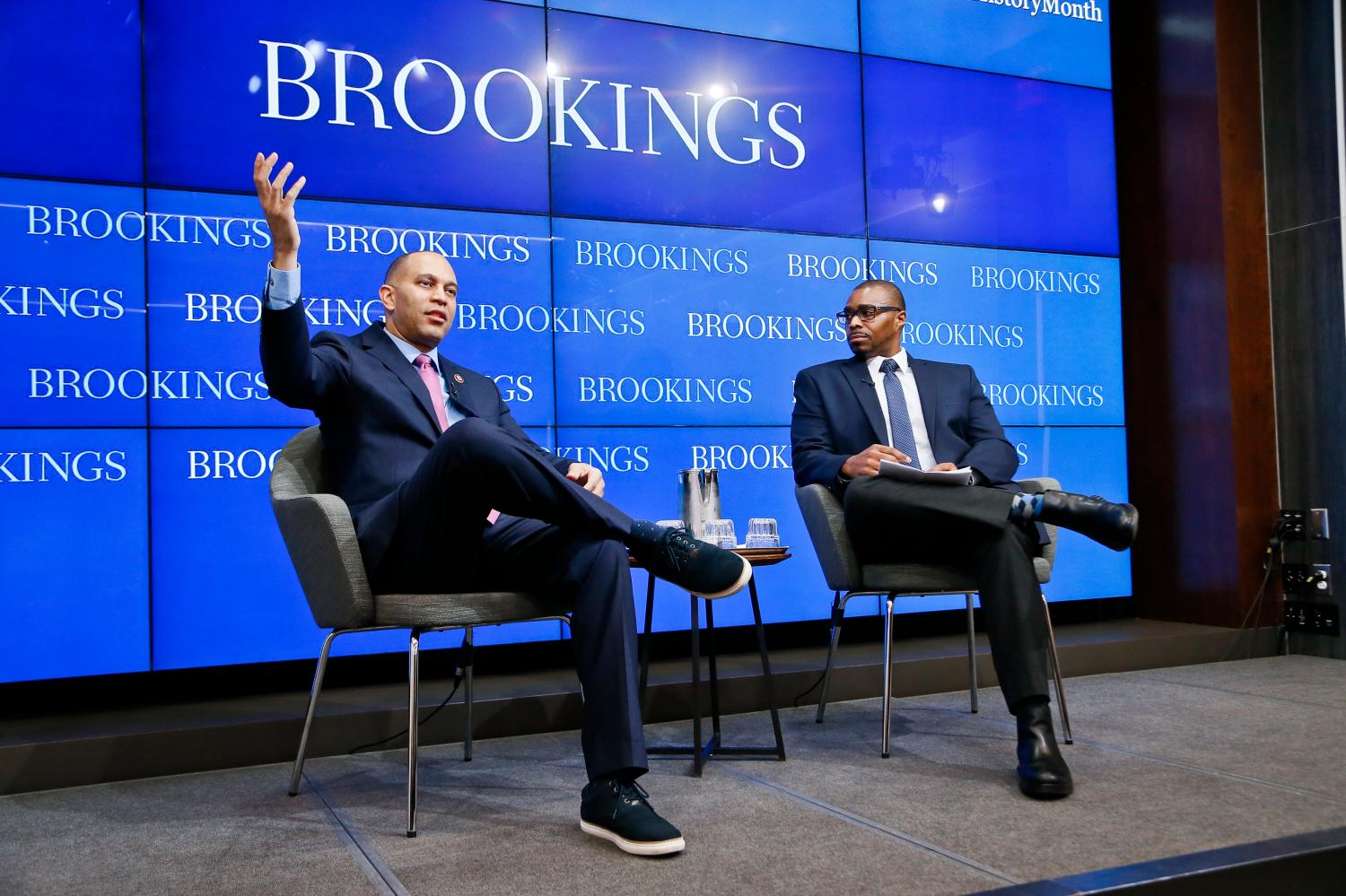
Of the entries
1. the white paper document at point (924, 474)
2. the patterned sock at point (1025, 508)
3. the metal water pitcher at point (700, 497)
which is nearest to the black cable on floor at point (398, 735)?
the metal water pitcher at point (700, 497)

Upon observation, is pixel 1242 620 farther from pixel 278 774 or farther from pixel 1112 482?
pixel 278 774

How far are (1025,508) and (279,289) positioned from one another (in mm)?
1826

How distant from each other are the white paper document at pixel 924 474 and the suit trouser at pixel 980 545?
19 mm

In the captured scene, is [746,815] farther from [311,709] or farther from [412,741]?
[311,709]

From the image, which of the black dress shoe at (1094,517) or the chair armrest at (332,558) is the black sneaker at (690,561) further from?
the black dress shoe at (1094,517)

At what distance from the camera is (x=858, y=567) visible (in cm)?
297

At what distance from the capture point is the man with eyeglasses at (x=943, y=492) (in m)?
2.54

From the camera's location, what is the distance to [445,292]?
279cm

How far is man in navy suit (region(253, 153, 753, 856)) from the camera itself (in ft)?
7.05

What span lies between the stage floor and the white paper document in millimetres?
724

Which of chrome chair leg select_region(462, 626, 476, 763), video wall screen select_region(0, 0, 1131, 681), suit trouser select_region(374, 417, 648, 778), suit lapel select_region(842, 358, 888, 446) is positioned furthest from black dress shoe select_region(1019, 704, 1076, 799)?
video wall screen select_region(0, 0, 1131, 681)

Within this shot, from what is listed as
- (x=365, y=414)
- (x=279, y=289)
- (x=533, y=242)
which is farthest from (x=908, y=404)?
(x=279, y=289)

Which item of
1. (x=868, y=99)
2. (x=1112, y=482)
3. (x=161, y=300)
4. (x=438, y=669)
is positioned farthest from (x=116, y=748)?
(x=1112, y=482)

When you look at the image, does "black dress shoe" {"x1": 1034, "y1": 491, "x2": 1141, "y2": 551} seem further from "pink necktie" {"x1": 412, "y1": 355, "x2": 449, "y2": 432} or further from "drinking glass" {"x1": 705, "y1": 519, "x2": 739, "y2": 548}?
"pink necktie" {"x1": 412, "y1": 355, "x2": 449, "y2": 432}
